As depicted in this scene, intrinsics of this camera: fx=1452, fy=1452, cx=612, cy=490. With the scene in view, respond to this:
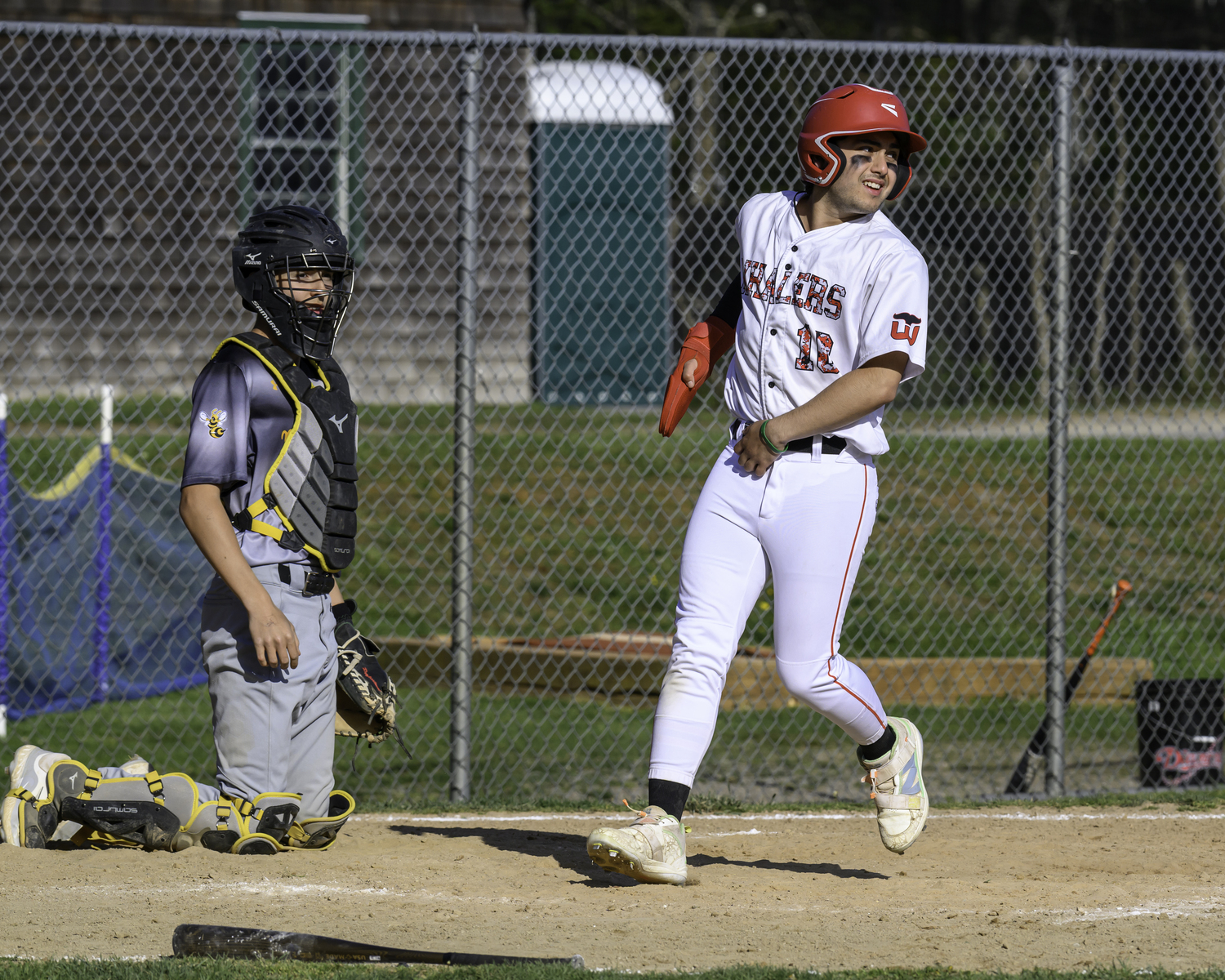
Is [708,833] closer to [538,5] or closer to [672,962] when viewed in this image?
[672,962]

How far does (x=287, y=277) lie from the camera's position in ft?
14.6

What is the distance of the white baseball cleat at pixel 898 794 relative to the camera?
4254mm

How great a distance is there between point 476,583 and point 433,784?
129 inches

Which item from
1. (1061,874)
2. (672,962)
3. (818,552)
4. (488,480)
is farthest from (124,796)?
(488,480)

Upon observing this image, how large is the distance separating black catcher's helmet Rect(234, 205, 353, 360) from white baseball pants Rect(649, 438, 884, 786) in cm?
132

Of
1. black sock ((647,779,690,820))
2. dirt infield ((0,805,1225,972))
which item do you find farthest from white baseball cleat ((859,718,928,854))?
black sock ((647,779,690,820))

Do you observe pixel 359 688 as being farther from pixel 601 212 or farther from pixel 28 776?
pixel 601 212

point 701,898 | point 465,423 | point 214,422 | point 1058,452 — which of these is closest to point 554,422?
point 465,423

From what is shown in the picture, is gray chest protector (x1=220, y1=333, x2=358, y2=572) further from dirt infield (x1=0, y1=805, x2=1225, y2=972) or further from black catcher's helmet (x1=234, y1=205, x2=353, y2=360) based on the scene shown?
dirt infield (x1=0, y1=805, x2=1225, y2=972)

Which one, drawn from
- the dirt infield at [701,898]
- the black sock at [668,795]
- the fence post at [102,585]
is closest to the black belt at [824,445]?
the black sock at [668,795]

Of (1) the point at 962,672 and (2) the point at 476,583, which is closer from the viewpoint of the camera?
(1) the point at 962,672

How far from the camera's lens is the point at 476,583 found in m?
9.82

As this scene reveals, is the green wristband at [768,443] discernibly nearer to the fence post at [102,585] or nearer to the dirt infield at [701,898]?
the dirt infield at [701,898]

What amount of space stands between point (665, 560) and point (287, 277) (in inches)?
227
